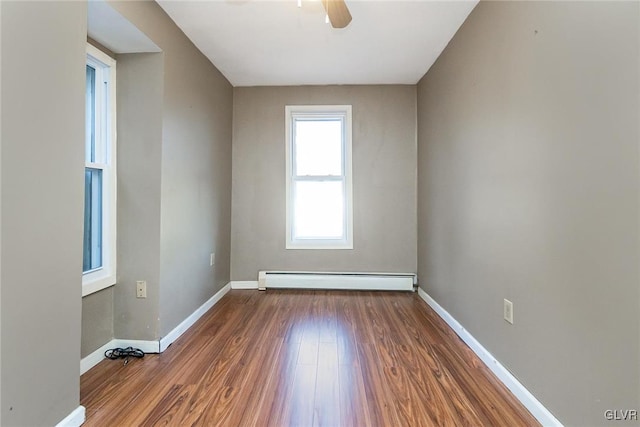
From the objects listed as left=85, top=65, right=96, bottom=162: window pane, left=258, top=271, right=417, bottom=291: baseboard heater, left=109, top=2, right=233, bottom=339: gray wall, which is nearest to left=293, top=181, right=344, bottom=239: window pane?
left=258, top=271, right=417, bottom=291: baseboard heater

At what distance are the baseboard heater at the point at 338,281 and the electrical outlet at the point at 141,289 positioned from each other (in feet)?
4.92

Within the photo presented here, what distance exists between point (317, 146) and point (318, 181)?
44cm

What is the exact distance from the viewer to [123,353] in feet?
6.45

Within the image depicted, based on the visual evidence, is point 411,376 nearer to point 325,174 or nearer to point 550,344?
point 550,344

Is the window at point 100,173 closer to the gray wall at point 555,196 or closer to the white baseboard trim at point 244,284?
the white baseboard trim at point 244,284

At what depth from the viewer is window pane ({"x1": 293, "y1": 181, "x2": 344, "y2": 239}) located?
3.54 meters

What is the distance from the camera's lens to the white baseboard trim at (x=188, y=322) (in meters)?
2.07

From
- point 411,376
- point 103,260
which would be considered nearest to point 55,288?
point 103,260

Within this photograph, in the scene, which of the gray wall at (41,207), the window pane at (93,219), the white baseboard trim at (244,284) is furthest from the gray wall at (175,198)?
the gray wall at (41,207)

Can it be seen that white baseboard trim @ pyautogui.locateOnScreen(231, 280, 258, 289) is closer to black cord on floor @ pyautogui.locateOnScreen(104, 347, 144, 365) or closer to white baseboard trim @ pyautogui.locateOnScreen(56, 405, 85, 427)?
black cord on floor @ pyautogui.locateOnScreen(104, 347, 144, 365)

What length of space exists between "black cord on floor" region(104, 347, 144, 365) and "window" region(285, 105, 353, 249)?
184 cm

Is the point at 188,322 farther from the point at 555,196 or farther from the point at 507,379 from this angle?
the point at 555,196

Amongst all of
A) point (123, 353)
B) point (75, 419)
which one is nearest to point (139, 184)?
point (123, 353)

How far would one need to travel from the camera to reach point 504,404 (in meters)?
1.46
